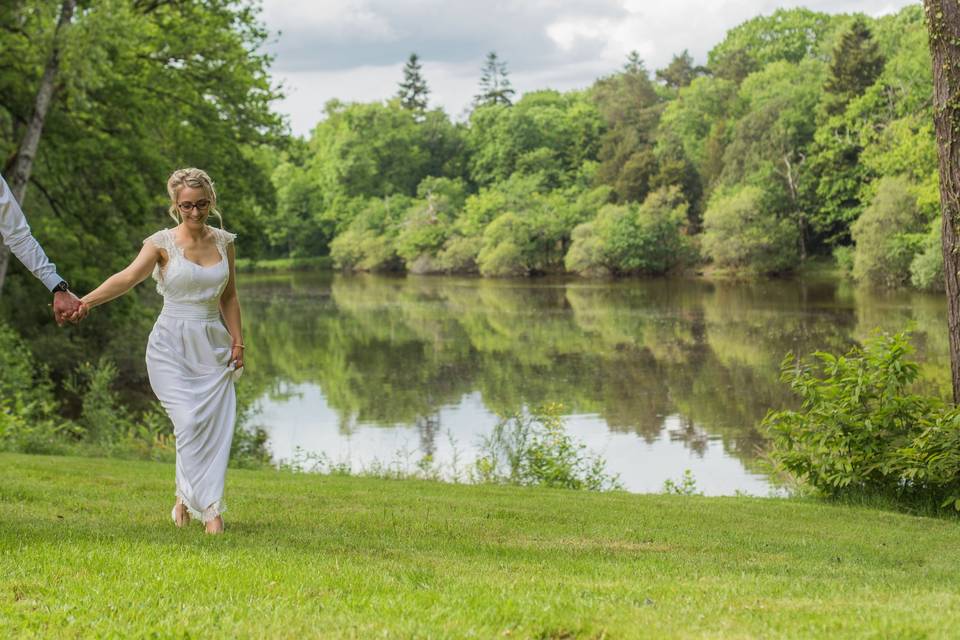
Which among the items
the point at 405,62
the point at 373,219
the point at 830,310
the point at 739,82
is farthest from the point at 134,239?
the point at 405,62

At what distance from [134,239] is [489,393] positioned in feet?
31.3

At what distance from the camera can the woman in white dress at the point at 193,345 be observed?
6.94 meters

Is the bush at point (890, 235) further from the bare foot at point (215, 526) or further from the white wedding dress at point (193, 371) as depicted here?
the bare foot at point (215, 526)

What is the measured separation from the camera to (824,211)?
→ 6525cm

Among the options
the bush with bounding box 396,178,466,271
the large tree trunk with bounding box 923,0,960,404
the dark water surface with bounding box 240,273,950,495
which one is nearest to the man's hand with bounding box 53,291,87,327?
the large tree trunk with bounding box 923,0,960,404

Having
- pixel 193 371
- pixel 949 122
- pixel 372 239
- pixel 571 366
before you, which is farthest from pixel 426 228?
pixel 193 371

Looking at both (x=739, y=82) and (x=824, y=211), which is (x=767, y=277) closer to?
(x=824, y=211)

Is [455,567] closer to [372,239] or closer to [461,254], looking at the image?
[461,254]

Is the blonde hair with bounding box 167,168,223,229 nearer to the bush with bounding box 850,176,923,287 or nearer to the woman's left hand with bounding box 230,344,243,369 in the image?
the woman's left hand with bounding box 230,344,243,369

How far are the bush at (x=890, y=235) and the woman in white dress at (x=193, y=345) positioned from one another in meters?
50.0

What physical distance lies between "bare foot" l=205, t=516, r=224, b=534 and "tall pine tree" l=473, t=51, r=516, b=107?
125 metres

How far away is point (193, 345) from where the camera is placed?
7047mm

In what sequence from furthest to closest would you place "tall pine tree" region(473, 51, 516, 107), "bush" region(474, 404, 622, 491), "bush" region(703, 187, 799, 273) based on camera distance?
1. "tall pine tree" region(473, 51, 516, 107)
2. "bush" region(703, 187, 799, 273)
3. "bush" region(474, 404, 622, 491)

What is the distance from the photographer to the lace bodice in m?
6.98
